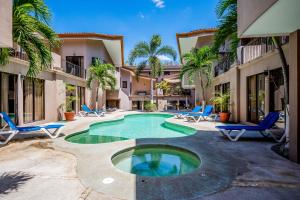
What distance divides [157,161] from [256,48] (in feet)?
31.0

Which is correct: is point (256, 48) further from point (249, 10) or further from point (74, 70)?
point (74, 70)

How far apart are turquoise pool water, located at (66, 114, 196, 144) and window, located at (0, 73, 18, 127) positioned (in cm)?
408

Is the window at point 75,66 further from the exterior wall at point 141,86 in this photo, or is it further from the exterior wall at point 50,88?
the exterior wall at point 141,86

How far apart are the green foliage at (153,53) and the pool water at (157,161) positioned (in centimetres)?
1813

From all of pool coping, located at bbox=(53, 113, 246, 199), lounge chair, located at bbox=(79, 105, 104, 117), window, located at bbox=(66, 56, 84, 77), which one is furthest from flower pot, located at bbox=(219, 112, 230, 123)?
window, located at bbox=(66, 56, 84, 77)

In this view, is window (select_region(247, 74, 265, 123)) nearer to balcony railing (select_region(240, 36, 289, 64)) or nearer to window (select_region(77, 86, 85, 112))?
balcony railing (select_region(240, 36, 289, 64))

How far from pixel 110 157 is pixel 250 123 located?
30.2ft

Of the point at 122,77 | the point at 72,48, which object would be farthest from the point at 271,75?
the point at 122,77

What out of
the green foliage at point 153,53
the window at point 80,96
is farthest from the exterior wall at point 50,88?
the green foliage at point 153,53

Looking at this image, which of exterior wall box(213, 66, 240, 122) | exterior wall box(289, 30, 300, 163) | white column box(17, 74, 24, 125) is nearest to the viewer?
exterior wall box(289, 30, 300, 163)

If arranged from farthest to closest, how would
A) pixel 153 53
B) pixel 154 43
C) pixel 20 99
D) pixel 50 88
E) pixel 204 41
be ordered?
pixel 153 53, pixel 154 43, pixel 204 41, pixel 50 88, pixel 20 99

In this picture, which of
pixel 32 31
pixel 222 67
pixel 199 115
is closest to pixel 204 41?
pixel 222 67

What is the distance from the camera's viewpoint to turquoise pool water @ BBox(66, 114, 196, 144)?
9.49 meters

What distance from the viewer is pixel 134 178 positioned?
4.07 m
